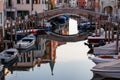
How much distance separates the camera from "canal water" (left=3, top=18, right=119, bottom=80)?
1527 centimetres

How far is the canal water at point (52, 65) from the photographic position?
15.3m

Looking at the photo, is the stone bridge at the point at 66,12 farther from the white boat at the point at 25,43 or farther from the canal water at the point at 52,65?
the white boat at the point at 25,43

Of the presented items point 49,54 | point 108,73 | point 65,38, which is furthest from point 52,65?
point 65,38

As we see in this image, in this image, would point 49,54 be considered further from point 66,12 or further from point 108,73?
point 66,12

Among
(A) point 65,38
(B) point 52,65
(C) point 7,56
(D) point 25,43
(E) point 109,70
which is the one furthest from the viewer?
(A) point 65,38

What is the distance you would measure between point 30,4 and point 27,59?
1525 centimetres

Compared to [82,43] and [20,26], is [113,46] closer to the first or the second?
[82,43]

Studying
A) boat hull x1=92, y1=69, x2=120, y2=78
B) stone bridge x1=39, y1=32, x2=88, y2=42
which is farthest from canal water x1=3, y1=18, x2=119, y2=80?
stone bridge x1=39, y1=32, x2=88, y2=42

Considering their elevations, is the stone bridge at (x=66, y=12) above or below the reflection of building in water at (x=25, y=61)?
above

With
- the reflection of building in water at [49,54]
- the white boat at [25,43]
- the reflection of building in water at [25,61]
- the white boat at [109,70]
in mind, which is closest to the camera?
the white boat at [109,70]

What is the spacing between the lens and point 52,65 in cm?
1759

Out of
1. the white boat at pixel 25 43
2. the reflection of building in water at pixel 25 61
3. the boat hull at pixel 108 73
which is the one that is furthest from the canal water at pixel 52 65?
the boat hull at pixel 108 73

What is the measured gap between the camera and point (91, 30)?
31.6 metres

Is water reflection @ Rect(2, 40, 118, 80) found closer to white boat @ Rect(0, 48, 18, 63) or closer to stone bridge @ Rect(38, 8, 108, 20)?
white boat @ Rect(0, 48, 18, 63)
